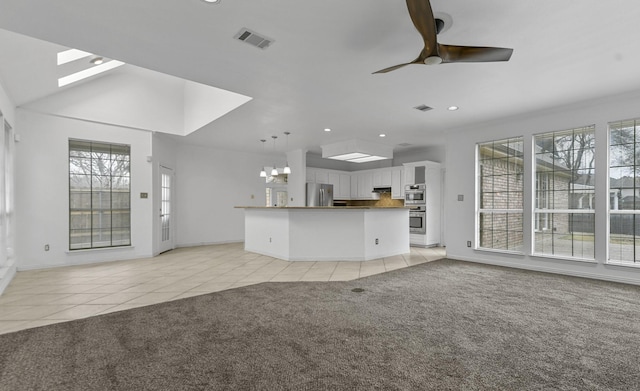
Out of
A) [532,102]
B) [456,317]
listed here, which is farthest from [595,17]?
[456,317]

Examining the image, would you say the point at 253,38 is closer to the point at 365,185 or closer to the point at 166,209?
the point at 166,209

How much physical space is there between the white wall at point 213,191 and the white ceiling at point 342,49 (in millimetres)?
3390

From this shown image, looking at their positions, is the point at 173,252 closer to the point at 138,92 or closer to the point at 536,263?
the point at 138,92

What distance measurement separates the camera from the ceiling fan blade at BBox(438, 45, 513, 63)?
7.76ft

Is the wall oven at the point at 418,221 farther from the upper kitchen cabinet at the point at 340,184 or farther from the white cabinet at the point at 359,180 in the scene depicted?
the upper kitchen cabinet at the point at 340,184

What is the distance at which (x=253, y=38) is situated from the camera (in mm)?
2746

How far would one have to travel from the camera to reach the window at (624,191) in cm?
416

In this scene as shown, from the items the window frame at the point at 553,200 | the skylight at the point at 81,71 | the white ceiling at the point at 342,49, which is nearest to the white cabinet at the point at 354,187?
the white ceiling at the point at 342,49

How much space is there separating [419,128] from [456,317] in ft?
13.6

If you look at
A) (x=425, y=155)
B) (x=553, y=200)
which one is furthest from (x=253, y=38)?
(x=425, y=155)

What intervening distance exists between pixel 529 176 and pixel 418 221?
3.06 metres

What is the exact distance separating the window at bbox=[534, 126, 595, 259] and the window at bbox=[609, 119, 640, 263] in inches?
8.5

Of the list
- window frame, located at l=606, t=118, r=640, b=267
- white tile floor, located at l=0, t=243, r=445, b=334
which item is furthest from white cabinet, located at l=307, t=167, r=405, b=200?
window frame, located at l=606, t=118, r=640, b=267

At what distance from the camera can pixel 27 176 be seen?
487cm
